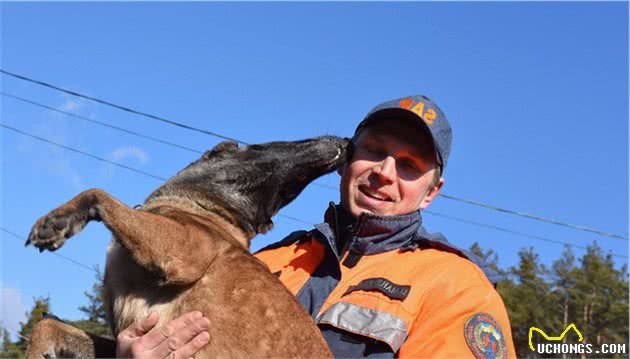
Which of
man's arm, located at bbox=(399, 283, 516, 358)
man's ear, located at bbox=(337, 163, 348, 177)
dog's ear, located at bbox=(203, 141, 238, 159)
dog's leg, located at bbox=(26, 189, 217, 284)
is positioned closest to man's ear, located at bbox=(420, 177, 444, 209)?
man's ear, located at bbox=(337, 163, 348, 177)

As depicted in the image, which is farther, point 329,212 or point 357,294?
point 329,212

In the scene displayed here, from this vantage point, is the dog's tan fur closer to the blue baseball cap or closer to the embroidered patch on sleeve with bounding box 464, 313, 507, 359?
the embroidered patch on sleeve with bounding box 464, 313, 507, 359

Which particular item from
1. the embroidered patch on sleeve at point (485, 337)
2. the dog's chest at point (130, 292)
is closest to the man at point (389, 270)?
the embroidered patch on sleeve at point (485, 337)

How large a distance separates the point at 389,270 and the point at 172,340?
163 centimetres

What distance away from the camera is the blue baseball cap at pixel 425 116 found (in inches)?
245

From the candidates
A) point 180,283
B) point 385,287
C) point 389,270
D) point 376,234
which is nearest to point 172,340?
point 180,283

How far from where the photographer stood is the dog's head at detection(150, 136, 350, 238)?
257 inches

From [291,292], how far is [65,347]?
5.63 ft

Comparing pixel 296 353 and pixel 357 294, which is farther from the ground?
pixel 357 294

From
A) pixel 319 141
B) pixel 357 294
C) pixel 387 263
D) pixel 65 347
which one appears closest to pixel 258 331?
pixel 357 294

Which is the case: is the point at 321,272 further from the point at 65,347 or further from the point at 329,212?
the point at 65,347

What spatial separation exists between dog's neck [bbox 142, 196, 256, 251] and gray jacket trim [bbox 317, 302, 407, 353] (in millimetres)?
1085

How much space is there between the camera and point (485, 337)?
5.03 meters

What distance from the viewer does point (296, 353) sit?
5.07 m
